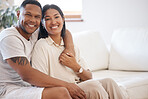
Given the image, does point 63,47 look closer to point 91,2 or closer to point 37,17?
point 37,17

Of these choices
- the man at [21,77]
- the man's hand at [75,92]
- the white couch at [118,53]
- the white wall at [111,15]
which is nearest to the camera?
the man at [21,77]

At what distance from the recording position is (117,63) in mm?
2732

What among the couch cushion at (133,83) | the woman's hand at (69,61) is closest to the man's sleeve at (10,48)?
the woman's hand at (69,61)

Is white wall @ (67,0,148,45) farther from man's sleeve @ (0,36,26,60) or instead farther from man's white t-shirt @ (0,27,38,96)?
man's sleeve @ (0,36,26,60)

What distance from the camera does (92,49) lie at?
8.86 ft

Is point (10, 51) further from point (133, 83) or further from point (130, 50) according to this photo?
point (130, 50)

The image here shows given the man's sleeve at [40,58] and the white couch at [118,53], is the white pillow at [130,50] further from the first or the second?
the man's sleeve at [40,58]

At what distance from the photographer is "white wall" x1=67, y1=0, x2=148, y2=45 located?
369cm

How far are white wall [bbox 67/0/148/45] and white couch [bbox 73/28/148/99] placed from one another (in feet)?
3.18

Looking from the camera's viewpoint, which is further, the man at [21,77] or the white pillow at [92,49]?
the white pillow at [92,49]

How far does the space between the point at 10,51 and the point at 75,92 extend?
48 centimetres

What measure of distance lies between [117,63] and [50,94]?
1.44 m

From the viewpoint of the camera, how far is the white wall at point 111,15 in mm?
→ 3686

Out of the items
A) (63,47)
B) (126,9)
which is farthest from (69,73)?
(126,9)
